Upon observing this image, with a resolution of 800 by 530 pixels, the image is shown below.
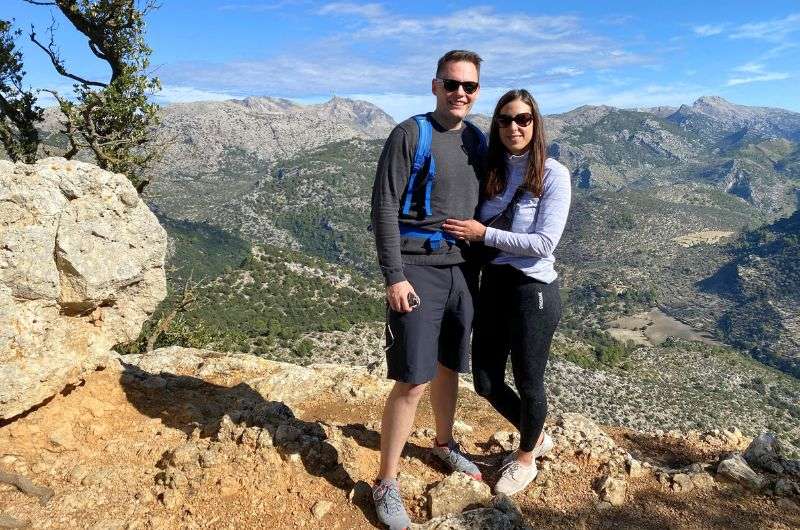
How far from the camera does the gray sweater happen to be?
141 inches

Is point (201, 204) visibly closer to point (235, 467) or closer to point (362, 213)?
point (362, 213)

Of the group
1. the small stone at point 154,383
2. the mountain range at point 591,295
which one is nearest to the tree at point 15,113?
the mountain range at point 591,295

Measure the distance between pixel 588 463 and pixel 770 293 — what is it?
165655 mm

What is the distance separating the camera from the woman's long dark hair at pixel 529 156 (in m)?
3.76

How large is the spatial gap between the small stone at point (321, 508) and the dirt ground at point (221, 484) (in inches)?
0.4

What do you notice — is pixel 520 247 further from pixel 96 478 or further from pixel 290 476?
pixel 96 478

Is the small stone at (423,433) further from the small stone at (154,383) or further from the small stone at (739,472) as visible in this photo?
the small stone at (154,383)

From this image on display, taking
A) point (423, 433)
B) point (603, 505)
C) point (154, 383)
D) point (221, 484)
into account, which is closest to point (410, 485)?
point (423, 433)

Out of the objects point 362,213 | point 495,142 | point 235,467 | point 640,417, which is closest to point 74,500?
point 235,467

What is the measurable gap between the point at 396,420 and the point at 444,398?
811mm

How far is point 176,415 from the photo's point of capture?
5824mm

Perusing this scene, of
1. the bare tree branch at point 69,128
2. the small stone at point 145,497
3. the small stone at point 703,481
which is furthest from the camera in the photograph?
the bare tree branch at point 69,128

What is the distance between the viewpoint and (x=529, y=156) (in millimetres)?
3811

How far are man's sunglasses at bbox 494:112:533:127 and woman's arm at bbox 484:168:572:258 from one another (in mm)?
404
